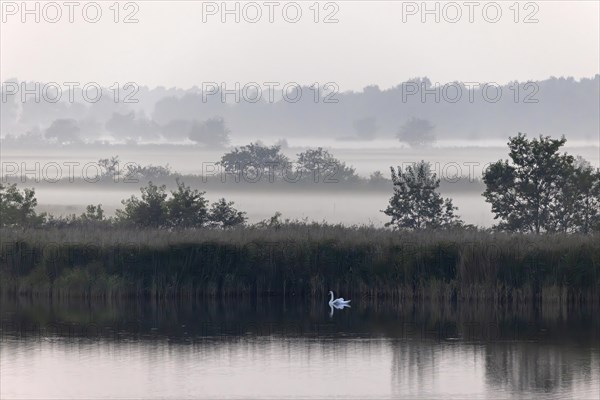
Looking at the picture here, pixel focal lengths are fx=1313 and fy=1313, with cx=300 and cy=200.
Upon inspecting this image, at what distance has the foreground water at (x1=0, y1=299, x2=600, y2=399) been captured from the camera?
20125mm

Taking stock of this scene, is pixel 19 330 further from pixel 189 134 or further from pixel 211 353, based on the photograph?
pixel 189 134

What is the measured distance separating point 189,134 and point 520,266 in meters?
67.8

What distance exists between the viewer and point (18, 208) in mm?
41312

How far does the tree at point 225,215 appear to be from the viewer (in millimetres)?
41375

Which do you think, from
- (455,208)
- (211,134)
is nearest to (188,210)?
(455,208)

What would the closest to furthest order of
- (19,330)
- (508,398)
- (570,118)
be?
(508,398) < (19,330) < (570,118)

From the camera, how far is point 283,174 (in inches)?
2726

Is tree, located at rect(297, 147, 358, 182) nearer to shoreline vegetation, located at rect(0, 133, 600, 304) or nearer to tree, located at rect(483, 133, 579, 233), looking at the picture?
tree, located at rect(483, 133, 579, 233)

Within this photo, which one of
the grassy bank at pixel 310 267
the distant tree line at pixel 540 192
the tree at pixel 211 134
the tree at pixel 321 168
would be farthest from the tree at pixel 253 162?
the grassy bank at pixel 310 267

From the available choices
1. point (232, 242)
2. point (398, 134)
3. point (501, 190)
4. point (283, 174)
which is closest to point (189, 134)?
point (398, 134)

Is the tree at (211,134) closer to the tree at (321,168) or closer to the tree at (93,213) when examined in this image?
the tree at (321,168)

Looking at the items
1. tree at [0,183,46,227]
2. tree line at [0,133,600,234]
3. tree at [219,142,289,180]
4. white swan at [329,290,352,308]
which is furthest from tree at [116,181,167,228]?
tree at [219,142,289,180]

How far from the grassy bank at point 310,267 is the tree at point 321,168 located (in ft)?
121

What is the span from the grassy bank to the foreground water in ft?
2.86
